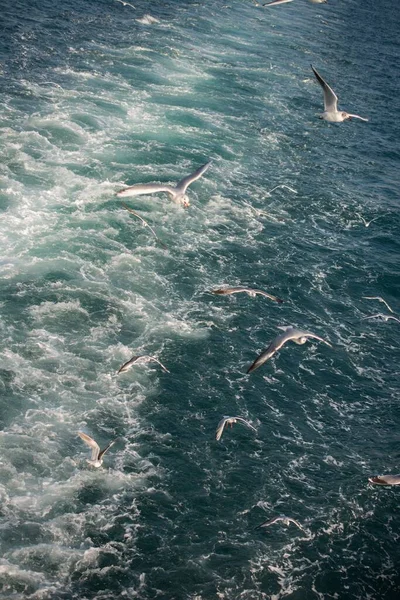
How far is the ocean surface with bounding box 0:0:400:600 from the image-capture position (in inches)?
890

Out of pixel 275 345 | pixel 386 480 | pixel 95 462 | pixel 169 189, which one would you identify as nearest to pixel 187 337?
pixel 169 189

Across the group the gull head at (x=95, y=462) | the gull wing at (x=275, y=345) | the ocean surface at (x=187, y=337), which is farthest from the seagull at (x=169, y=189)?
the gull head at (x=95, y=462)

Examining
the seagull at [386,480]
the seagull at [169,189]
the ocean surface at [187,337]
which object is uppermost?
the seagull at [169,189]

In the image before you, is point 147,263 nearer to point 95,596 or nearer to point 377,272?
point 377,272

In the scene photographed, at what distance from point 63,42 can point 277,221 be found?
3113 centimetres

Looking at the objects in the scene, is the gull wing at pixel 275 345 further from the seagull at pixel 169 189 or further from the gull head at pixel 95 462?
the seagull at pixel 169 189

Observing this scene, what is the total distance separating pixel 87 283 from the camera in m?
33.6

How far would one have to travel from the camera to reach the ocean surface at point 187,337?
2259 cm

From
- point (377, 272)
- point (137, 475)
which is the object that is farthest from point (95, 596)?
point (377, 272)

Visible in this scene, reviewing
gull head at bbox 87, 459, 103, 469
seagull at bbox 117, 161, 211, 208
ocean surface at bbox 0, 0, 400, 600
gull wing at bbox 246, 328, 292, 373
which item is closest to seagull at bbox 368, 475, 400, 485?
ocean surface at bbox 0, 0, 400, 600

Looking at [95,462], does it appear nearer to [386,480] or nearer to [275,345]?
[275,345]

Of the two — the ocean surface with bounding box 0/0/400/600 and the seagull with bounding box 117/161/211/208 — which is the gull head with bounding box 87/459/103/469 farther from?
the seagull with bounding box 117/161/211/208

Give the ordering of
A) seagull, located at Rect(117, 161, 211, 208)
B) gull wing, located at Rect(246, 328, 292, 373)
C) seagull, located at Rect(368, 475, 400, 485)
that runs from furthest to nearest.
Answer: seagull, located at Rect(117, 161, 211, 208) → seagull, located at Rect(368, 475, 400, 485) → gull wing, located at Rect(246, 328, 292, 373)

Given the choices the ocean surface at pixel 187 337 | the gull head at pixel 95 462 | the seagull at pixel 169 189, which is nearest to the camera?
the ocean surface at pixel 187 337
